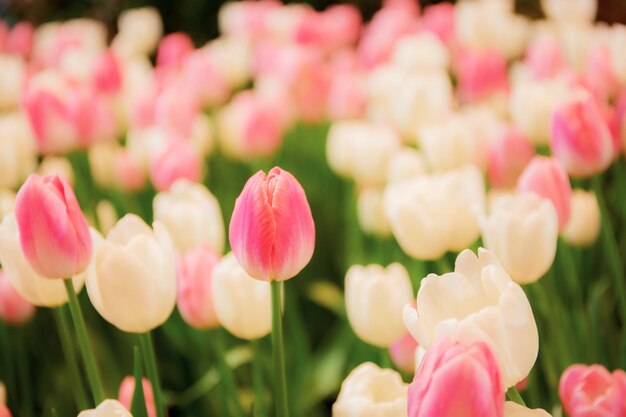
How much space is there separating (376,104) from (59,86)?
59cm

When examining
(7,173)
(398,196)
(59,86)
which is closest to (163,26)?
(59,86)

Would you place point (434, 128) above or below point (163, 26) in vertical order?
above

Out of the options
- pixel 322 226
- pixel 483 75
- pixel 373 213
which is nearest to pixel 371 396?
pixel 373 213

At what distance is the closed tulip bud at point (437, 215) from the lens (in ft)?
2.70

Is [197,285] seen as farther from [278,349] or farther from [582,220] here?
[582,220]

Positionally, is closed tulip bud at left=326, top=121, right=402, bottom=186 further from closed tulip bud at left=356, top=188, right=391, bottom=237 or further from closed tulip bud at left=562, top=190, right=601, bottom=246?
closed tulip bud at left=562, top=190, right=601, bottom=246

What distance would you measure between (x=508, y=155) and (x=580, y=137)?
15cm

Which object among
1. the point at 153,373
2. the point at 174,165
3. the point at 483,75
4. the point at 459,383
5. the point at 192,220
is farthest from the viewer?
the point at 483,75

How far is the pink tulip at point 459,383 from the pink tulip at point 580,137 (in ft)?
1.58

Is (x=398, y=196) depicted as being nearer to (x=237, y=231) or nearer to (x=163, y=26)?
(x=237, y=231)

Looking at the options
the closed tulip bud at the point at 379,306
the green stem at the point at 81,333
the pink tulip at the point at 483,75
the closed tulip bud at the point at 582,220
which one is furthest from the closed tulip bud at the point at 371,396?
the pink tulip at the point at 483,75

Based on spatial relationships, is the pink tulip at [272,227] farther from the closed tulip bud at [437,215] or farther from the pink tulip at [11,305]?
the pink tulip at [11,305]

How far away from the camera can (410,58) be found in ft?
4.90

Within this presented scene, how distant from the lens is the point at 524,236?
0.70 m
